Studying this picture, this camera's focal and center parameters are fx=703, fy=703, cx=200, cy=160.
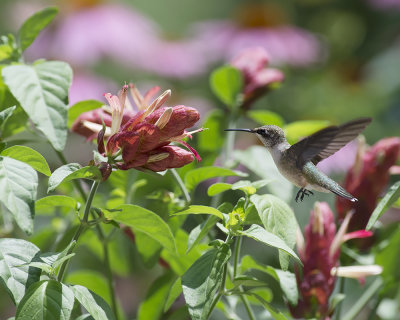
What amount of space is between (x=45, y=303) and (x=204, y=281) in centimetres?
12

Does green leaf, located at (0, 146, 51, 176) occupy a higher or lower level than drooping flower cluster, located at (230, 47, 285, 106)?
higher

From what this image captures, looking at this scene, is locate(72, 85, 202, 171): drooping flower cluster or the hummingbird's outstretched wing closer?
locate(72, 85, 202, 171): drooping flower cluster

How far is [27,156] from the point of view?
568 mm

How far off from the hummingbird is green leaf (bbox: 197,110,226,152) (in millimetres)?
58

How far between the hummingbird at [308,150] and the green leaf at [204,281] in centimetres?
22

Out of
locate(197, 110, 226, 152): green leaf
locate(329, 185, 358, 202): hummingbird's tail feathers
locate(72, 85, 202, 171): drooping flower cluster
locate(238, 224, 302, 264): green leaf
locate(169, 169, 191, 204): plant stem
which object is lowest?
locate(197, 110, 226, 152): green leaf

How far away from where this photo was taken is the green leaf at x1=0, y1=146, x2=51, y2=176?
0.57m

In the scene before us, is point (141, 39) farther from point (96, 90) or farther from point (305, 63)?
point (305, 63)

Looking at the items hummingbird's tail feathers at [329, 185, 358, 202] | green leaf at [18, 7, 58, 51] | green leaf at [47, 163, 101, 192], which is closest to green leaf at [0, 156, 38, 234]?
green leaf at [47, 163, 101, 192]

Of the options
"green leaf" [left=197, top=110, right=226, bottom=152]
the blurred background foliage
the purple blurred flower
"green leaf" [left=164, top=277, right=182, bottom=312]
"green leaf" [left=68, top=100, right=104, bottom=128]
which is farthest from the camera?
the purple blurred flower

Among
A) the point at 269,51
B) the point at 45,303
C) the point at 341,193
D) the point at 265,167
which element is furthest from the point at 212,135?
the point at 269,51

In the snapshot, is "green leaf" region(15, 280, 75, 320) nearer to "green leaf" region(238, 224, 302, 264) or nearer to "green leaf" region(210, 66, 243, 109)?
"green leaf" region(238, 224, 302, 264)

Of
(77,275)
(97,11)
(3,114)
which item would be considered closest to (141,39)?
(97,11)

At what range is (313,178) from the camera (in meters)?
0.79
